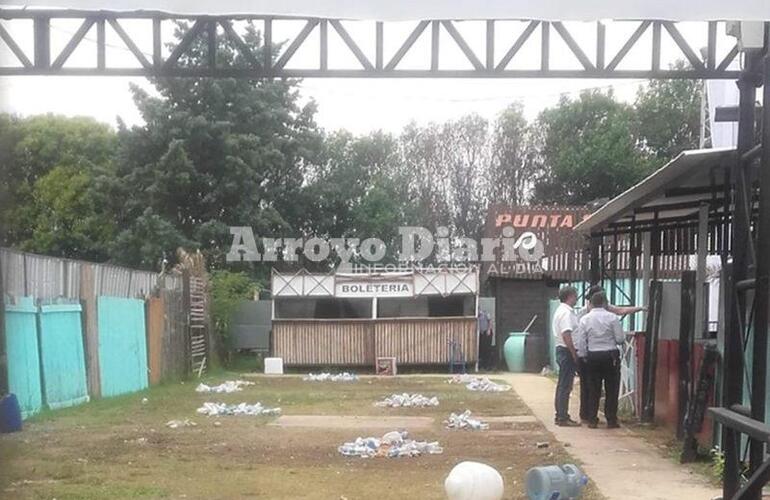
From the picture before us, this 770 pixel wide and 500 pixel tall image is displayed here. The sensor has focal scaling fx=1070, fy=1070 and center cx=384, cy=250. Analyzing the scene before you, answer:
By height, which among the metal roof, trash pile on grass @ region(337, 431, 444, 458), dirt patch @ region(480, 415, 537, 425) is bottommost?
dirt patch @ region(480, 415, 537, 425)

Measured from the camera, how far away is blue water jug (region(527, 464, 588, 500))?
8422 mm

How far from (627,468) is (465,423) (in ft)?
13.6

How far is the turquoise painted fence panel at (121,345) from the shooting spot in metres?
17.1

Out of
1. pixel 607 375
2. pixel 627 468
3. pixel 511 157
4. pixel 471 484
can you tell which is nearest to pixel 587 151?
pixel 511 157

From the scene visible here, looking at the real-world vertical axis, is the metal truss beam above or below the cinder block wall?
above

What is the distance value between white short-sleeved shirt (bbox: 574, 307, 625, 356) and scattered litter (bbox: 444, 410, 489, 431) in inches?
73.1

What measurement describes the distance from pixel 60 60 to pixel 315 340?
16.4 meters

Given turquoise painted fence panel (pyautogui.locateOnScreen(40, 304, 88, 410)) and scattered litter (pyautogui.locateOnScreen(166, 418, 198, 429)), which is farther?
turquoise painted fence panel (pyautogui.locateOnScreen(40, 304, 88, 410))

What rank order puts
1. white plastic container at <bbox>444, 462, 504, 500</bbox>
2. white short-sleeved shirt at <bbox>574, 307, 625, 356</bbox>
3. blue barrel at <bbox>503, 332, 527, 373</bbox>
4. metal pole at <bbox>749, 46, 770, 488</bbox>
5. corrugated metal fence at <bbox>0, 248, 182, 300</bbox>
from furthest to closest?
blue barrel at <bbox>503, 332, 527, 373</bbox> < corrugated metal fence at <bbox>0, 248, 182, 300</bbox> < white short-sleeved shirt at <bbox>574, 307, 625, 356</bbox> < white plastic container at <bbox>444, 462, 504, 500</bbox> < metal pole at <bbox>749, 46, 770, 488</bbox>

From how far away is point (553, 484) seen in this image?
841 cm

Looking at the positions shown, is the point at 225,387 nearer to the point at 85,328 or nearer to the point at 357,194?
the point at 85,328

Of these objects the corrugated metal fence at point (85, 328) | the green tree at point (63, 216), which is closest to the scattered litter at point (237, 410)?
the corrugated metal fence at point (85, 328)

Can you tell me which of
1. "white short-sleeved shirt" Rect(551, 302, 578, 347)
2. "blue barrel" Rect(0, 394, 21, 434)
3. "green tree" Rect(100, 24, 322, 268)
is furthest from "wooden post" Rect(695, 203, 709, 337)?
"green tree" Rect(100, 24, 322, 268)

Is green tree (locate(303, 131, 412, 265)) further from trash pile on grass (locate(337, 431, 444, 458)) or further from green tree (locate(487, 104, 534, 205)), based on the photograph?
trash pile on grass (locate(337, 431, 444, 458))
